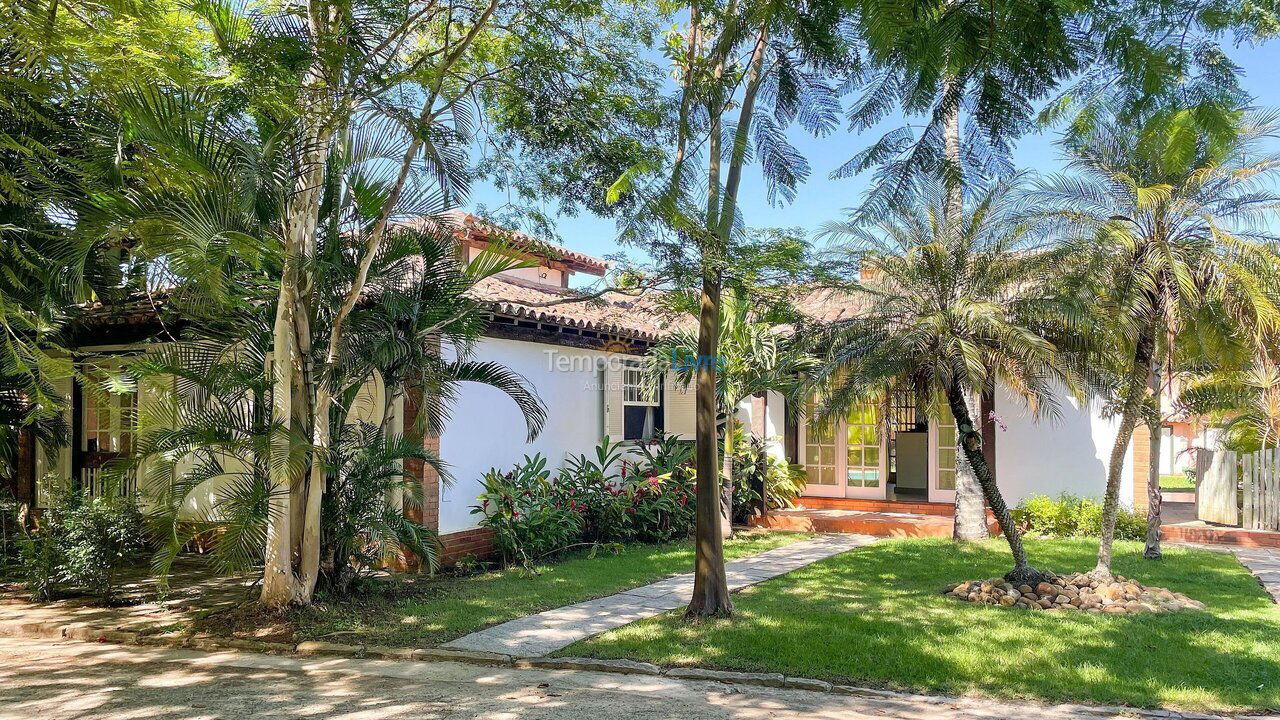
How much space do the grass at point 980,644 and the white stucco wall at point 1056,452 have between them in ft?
11.3

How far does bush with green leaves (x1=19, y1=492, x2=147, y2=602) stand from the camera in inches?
331

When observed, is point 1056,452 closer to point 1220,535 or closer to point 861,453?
point 1220,535

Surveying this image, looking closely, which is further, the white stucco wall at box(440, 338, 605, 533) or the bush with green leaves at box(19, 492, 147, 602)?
the white stucco wall at box(440, 338, 605, 533)

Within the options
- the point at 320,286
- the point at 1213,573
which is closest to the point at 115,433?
the point at 320,286

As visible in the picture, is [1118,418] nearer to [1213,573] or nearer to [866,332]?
[1213,573]

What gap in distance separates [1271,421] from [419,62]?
11824 millimetres

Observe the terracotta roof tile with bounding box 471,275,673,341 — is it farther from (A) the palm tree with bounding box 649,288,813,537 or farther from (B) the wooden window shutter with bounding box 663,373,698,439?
(B) the wooden window shutter with bounding box 663,373,698,439

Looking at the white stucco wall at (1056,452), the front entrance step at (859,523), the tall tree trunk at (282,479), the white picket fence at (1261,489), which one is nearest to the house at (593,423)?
the white stucco wall at (1056,452)

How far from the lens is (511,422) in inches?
445

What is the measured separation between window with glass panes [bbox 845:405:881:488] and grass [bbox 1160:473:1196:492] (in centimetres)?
965

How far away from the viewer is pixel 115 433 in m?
11.9

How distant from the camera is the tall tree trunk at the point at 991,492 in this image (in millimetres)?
8555

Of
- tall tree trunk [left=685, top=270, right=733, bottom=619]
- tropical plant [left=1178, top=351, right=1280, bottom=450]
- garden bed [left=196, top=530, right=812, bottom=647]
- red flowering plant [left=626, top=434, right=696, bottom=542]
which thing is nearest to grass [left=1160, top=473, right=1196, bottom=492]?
tropical plant [left=1178, top=351, right=1280, bottom=450]

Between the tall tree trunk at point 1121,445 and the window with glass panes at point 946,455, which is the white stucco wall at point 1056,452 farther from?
the tall tree trunk at point 1121,445
